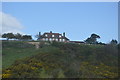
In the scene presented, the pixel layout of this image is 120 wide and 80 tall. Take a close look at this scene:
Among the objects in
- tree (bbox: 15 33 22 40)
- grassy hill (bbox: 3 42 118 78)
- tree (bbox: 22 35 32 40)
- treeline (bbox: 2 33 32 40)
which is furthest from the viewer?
tree (bbox: 22 35 32 40)

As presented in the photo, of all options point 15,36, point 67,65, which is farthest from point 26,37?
point 67,65

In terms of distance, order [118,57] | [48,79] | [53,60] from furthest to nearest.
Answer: [118,57] → [53,60] → [48,79]

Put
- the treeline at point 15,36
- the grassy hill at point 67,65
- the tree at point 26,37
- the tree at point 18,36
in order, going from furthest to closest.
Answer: the tree at point 26,37 < the tree at point 18,36 < the treeline at point 15,36 < the grassy hill at point 67,65

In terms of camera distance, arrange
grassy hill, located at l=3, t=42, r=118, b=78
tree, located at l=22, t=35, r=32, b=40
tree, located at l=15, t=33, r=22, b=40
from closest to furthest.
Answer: grassy hill, located at l=3, t=42, r=118, b=78, tree, located at l=15, t=33, r=22, b=40, tree, located at l=22, t=35, r=32, b=40

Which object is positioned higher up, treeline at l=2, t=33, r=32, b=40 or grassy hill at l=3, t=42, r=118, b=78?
treeline at l=2, t=33, r=32, b=40

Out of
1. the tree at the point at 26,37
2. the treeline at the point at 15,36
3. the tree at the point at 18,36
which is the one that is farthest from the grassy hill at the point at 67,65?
the tree at the point at 26,37

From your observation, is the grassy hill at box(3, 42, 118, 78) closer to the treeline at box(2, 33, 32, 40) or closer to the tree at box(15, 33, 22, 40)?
the treeline at box(2, 33, 32, 40)

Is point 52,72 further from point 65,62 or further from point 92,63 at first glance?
point 92,63

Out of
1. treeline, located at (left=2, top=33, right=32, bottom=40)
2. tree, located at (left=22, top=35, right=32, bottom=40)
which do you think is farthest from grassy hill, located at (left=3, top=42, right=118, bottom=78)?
tree, located at (left=22, top=35, right=32, bottom=40)

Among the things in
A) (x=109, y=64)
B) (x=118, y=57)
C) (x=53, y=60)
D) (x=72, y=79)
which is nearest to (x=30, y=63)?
(x=53, y=60)

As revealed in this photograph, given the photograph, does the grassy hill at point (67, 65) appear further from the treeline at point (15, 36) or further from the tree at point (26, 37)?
the tree at point (26, 37)

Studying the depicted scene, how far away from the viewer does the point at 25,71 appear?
1355 cm

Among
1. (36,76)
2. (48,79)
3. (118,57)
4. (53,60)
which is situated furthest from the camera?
(118,57)

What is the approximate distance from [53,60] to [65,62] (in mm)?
1110
